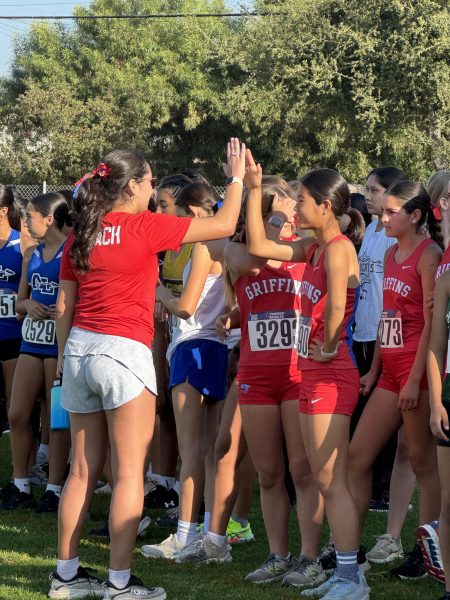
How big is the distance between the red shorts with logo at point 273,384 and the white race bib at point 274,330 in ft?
0.40

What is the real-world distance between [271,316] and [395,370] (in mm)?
713

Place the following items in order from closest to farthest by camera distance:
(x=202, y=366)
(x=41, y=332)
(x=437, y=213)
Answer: (x=437, y=213) → (x=202, y=366) → (x=41, y=332)

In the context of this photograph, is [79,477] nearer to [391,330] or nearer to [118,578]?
[118,578]

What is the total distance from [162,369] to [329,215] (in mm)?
2773

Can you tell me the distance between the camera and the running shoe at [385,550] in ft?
18.2

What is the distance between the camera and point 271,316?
518 centimetres

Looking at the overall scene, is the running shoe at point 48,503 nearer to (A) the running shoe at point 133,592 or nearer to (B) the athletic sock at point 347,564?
(A) the running shoe at point 133,592

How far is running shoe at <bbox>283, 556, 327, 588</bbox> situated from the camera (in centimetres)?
502

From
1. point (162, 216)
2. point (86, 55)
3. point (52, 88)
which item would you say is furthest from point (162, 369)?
point (86, 55)

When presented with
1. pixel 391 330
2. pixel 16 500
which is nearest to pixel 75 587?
pixel 391 330

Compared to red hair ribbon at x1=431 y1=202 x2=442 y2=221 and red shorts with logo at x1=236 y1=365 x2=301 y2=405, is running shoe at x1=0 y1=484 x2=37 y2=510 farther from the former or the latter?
red hair ribbon at x1=431 y1=202 x2=442 y2=221

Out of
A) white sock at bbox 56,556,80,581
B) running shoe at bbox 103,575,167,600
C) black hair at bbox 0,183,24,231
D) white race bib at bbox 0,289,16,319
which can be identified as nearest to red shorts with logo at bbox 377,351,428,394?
running shoe at bbox 103,575,167,600

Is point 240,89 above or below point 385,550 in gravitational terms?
above

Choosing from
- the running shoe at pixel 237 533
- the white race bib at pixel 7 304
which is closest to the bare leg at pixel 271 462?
the running shoe at pixel 237 533
